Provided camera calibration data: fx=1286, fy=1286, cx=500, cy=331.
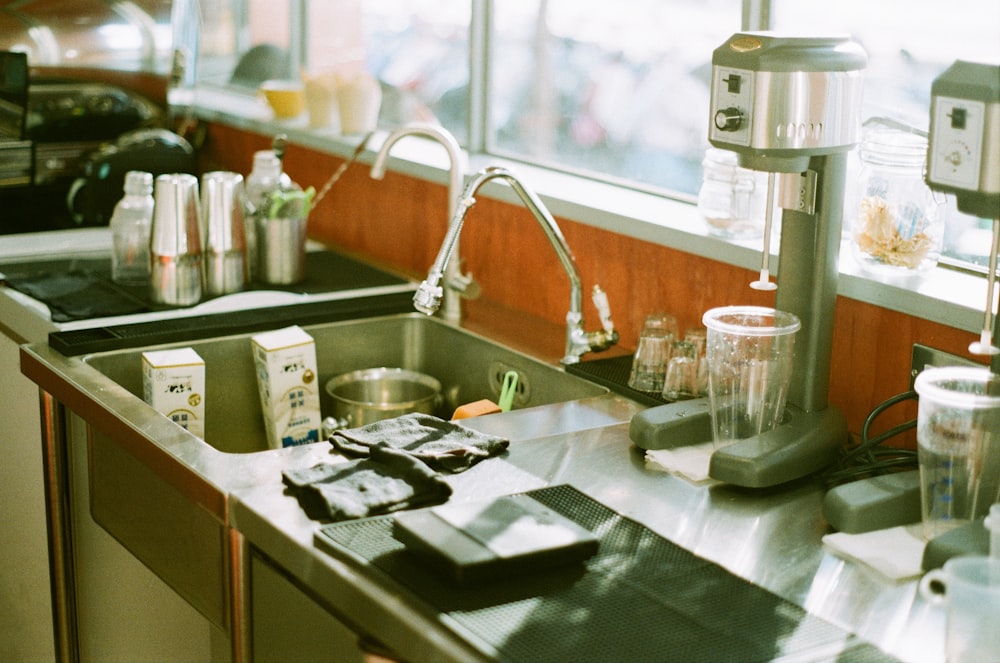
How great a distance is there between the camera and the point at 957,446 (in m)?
1.32

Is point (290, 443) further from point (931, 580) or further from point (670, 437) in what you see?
point (931, 580)

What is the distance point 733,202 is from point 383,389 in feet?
2.34

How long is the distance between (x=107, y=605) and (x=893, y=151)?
1.32 metres

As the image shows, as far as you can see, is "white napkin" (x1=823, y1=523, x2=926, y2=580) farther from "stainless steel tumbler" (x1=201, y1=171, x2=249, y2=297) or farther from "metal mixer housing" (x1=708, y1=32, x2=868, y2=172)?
"stainless steel tumbler" (x1=201, y1=171, x2=249, y2=297)

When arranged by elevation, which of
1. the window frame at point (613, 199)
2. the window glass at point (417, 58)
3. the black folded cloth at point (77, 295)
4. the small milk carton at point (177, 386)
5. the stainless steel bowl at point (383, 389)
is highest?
the window glass at point (417, 58)

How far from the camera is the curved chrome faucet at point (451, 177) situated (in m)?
2.09

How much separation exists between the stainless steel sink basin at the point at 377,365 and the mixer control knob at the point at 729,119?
0.52 metres

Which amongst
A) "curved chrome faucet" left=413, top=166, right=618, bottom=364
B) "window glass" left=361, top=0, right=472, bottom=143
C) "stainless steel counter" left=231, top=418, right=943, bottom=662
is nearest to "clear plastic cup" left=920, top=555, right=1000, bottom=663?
"stainless steel counter" left=231, top=418, right=943, bottom=662

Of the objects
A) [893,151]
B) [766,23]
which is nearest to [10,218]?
[766,23]

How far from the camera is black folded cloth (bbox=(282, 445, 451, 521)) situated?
141cm

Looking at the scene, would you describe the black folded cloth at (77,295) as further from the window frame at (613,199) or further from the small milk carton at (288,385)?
the window frame at (613,199)

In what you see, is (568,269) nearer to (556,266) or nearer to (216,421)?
(556,266)

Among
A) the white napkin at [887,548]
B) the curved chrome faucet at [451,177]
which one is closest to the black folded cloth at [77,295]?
the curved chrome faucet at [451,177]

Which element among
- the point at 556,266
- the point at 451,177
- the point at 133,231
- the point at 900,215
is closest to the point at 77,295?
the point at 133,231
